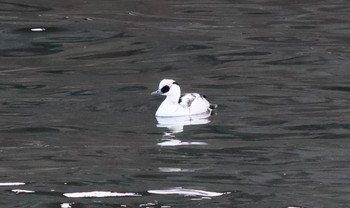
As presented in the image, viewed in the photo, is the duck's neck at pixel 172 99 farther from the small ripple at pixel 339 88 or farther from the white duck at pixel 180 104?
the small ripple at pixel 339 88

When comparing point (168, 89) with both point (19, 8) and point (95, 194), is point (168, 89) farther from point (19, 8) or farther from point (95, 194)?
point (19, 8)

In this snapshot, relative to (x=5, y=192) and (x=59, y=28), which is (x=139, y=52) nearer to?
(x=59, y=28)

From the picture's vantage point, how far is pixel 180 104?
16891mm

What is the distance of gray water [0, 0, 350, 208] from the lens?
1182 centimetres

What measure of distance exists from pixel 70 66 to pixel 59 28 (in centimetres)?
397

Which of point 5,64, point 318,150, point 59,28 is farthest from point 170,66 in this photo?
point 318,150

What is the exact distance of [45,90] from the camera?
1878 cm

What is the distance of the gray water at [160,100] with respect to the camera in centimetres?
1182

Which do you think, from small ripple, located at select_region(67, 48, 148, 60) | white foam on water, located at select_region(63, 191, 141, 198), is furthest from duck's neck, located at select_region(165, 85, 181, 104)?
white foam on water, located at select_region(63, 191, 141, 198)

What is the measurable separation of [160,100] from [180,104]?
1758mm

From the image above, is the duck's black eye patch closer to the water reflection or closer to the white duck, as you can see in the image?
the white duck

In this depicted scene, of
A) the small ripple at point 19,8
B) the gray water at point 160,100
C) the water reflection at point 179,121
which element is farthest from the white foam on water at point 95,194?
the small ripple at point 19,8

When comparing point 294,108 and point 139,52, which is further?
point 139,52

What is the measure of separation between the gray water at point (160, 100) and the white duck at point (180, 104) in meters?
0.29
